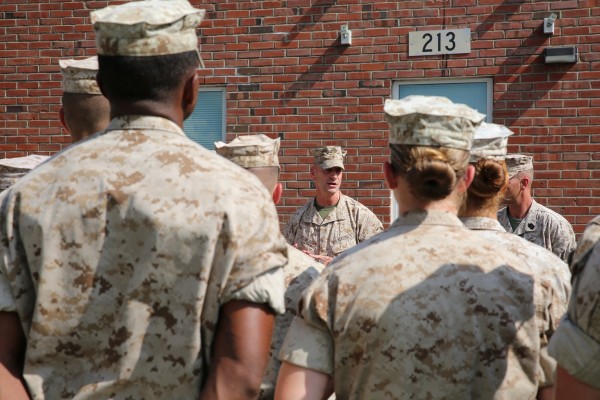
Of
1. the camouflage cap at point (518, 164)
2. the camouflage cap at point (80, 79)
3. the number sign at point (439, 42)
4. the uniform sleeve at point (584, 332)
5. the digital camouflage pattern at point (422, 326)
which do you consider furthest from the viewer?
the number sign at point (439, 42)

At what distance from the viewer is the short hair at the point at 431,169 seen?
2.49 m

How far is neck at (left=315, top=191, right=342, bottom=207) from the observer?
8.17 metres

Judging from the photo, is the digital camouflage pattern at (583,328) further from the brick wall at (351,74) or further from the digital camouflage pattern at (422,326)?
the brick wall at (351,74)

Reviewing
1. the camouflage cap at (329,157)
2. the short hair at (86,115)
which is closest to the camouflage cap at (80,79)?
the short hair at (86,115)

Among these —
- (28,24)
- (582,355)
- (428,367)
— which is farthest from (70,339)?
(28,24)

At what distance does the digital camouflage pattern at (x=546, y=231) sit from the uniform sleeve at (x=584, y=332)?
16.7ft

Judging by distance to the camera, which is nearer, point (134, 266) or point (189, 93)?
point (134, 266)

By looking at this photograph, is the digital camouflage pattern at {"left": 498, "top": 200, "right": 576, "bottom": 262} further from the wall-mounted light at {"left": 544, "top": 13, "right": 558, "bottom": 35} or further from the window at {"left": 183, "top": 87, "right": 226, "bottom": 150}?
the window at {"left": 183, "top": 87, "right": 226, "bottom": 150}

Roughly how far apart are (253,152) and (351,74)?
13.9 ft

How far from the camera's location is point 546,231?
6.91 m

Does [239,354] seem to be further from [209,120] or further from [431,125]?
[209,120]

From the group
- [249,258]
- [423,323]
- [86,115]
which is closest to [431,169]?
[423,323]

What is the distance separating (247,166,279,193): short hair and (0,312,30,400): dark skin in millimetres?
2074

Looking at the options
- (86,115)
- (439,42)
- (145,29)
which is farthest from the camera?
(439,42)
